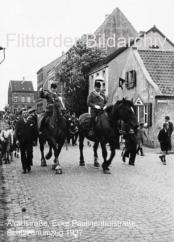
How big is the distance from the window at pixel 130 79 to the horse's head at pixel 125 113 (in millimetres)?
18089

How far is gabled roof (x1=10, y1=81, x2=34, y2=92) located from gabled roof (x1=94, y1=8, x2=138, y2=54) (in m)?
88.9

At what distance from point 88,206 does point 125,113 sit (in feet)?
18.3

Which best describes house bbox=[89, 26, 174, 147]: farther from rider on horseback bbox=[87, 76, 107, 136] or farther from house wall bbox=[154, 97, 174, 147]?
rider on horseback bbox=[87, 76, 107, 136]

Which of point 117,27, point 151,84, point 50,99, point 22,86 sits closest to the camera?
point 50,99

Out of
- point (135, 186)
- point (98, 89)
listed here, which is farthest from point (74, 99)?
point (135, 186)

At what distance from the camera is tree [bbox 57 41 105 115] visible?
4919 cm

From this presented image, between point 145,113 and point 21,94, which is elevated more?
point 21,94

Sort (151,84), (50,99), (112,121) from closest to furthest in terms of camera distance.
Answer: (112,121)
(50,99)
(151,84)

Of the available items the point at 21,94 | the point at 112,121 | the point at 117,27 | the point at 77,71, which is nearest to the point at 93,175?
the point at 112,121

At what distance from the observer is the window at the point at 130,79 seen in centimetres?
3131

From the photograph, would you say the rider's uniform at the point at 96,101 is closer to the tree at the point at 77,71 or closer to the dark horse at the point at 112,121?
the dark horse at the point at 112,121

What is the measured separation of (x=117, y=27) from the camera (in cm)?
6250

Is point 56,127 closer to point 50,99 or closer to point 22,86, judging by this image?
point 50,99

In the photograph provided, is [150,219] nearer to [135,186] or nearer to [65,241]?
[65,241]
